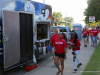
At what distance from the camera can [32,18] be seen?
6617mm

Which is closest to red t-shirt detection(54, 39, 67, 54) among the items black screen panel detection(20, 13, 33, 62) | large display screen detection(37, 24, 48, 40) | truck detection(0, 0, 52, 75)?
truck detection(0, 0, 52, 75)

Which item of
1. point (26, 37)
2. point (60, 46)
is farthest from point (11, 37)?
point (60, 46)

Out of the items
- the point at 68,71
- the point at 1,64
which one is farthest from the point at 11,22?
the point at 68,71

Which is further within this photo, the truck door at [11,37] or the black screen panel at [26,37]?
the black screen panel at [26,37]

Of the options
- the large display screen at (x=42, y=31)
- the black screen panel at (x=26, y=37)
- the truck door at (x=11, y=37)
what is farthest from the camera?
the large display screen at (x=42, y=31)

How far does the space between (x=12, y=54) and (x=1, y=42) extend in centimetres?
67

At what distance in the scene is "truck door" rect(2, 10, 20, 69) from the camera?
4.99 meters

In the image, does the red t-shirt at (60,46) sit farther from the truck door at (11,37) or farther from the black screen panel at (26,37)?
the black screen panel at (26,37)

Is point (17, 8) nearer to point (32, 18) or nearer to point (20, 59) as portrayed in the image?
point (32, 18)

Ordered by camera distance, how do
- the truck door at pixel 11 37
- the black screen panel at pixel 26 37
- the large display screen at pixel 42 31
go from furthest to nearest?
the large display screen at pixel 42 31 → the black screen panel at pixel 26 37 → the truck door at pixel 11 37

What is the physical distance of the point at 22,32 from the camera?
607 centimetres

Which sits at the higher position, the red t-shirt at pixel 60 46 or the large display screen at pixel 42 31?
the large display screen at pixel 42 31

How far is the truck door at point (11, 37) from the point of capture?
499cm

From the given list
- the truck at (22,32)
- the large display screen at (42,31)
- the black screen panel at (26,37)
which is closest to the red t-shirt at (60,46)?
the truck at (22,32)
